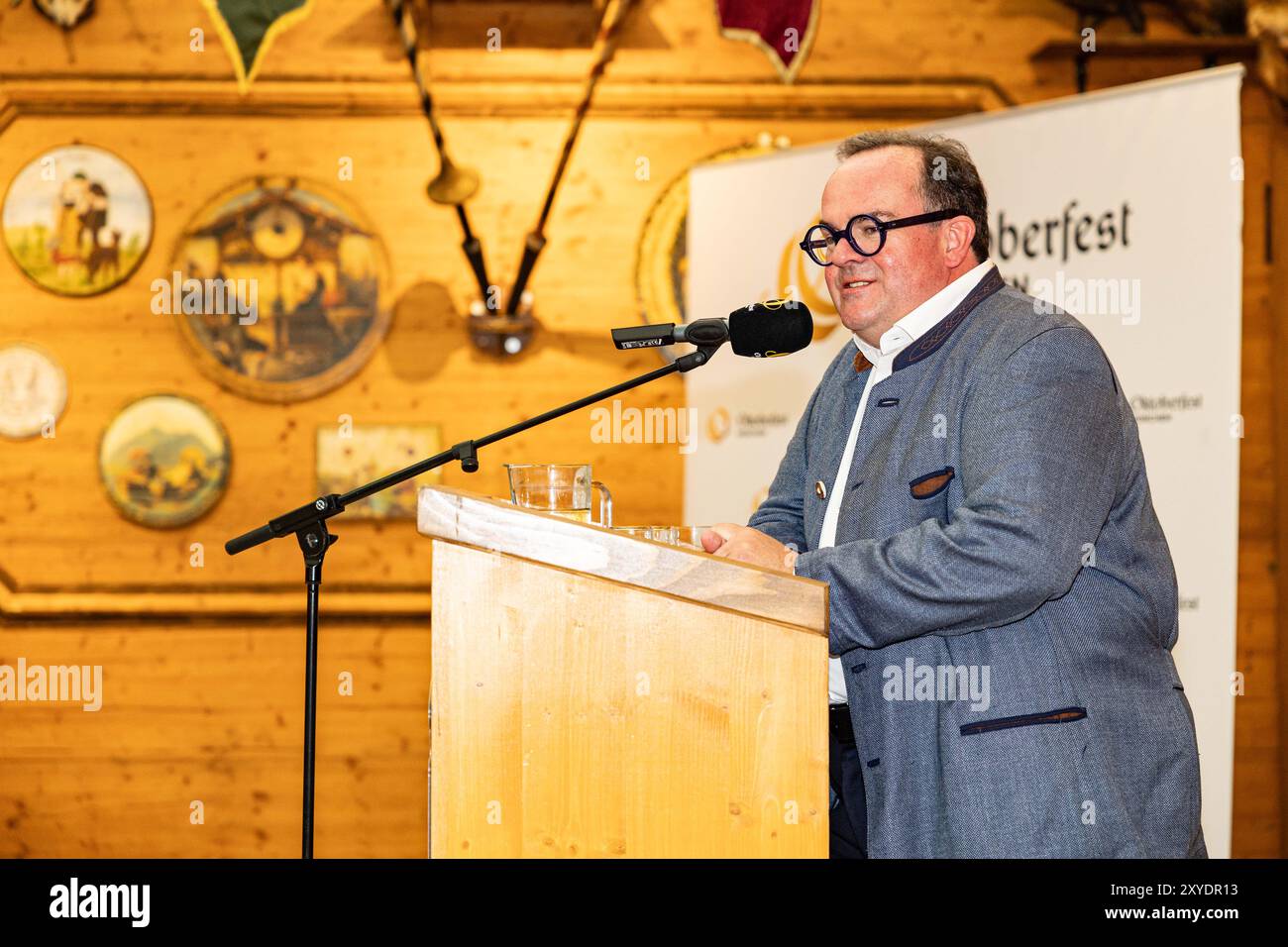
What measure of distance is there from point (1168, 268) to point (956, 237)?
1.42 metres

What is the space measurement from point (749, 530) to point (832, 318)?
2.24 metres

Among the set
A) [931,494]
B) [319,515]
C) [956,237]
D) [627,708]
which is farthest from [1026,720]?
[319,515]

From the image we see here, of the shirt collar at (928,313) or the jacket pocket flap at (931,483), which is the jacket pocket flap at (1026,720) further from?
the shirt collar at (928,313)

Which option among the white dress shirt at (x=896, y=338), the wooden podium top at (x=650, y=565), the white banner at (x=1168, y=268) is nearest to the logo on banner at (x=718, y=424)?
the white banner at (x=1168, y=268)

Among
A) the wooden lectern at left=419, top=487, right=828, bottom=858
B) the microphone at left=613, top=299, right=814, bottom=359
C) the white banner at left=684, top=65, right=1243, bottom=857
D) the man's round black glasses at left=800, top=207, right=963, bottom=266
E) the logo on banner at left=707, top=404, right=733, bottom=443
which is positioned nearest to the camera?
the wooden lectern at left=419, top=487, right=828, bottom=858

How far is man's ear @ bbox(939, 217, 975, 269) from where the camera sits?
2.08 m

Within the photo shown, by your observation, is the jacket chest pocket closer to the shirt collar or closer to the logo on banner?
the shirt collar

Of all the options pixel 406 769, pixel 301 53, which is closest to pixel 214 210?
pixel 301 53

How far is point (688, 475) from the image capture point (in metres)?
4.23

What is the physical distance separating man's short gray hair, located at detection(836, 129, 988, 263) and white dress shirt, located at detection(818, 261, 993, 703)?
78mm

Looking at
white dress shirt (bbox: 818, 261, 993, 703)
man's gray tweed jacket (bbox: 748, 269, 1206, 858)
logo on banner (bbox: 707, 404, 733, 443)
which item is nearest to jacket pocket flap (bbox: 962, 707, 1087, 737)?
man's gray tweed jacket (bbox: 748, 269, 1206, 858)

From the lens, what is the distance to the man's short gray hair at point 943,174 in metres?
2.07
